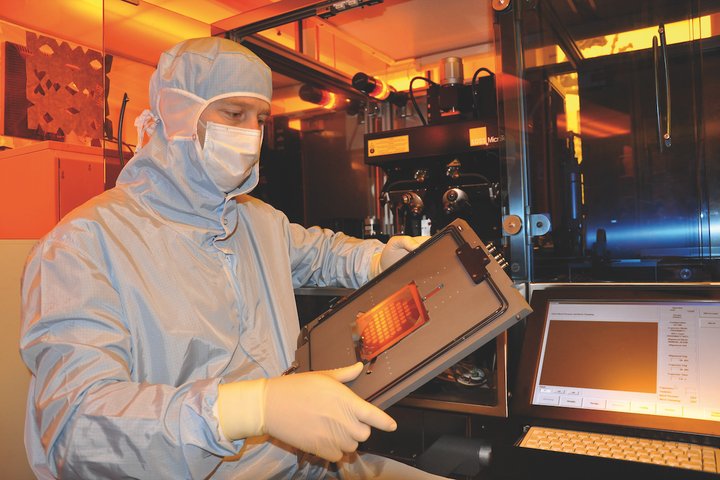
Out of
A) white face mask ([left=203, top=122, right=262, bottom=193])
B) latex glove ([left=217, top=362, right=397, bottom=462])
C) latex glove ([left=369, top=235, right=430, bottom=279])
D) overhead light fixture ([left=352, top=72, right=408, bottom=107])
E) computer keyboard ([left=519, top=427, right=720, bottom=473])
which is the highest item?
overhead light fixture ([left=352, top=72, right=408, bottom=107])

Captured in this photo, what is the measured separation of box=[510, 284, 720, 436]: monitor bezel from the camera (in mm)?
1027

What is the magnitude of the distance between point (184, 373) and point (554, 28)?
136 cm

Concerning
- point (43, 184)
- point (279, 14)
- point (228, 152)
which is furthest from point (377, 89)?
point (43, 184)

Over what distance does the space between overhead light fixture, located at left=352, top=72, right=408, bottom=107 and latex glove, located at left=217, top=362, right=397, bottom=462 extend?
1638 mm

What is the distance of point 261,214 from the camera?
4.86ft

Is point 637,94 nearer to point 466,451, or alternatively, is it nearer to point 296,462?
point 466,451

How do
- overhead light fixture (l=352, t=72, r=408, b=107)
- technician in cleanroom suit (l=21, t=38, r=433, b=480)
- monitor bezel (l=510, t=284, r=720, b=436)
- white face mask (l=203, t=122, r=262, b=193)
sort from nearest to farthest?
1. technician in cleanroom suit (l=21, t=38, r=433, b=480)
2. monitor bezel (l=510, t=284, r=720, b=436)
3. white face mask (l=203, t=122, r=262, b=193)
4. overhead light fixture (l=352, t=72, r=408, b=107)

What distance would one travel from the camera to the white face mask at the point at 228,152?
1216 millimetres

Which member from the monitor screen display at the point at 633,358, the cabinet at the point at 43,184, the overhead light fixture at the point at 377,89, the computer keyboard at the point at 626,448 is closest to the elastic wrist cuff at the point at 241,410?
the computer keyboard at the point at 626,448

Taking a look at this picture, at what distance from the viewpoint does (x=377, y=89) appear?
7.81ft

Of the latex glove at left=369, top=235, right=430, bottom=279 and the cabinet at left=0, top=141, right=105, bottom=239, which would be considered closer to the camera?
the latex glove at left=369, top=235, right=430, bottom=279

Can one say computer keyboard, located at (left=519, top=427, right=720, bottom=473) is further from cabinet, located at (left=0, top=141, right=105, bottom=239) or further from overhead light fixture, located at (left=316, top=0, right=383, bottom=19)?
cabinet, located at (left=0, top=141, right=105, bottom=239)

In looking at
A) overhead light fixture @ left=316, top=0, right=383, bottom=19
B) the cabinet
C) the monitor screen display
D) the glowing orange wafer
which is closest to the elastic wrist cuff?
the glowing orange wafer

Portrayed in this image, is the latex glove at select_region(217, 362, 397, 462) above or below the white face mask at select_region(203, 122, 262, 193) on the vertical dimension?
below
